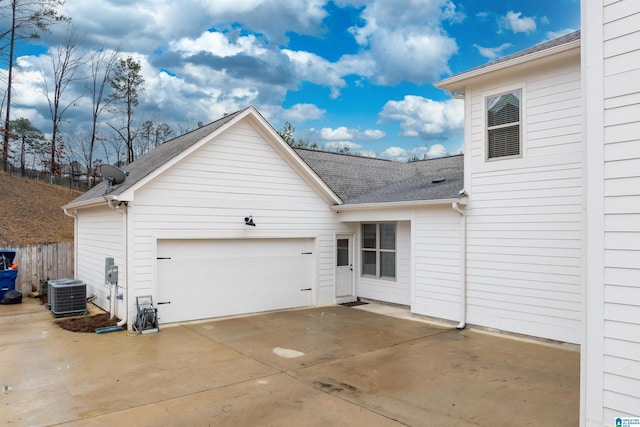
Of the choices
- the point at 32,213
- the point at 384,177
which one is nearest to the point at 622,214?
the point at 384,177

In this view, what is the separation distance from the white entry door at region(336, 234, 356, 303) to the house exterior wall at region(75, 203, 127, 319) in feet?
18.0

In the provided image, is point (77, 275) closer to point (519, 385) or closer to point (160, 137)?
point (519, 385)

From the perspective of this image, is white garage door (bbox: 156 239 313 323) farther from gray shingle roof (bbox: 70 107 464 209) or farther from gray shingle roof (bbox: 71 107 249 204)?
gray shingle roof (bbox: 70 107 464 209)

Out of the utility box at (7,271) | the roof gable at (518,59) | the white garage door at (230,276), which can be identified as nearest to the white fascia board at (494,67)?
the roof gable at (518,59)

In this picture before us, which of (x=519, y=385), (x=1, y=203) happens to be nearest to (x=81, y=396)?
(x=519, y=385)

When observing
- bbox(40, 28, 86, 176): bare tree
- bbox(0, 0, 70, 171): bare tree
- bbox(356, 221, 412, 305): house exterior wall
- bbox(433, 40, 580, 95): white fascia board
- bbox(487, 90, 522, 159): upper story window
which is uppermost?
bbox(0, 0, 70, 171): bare tree

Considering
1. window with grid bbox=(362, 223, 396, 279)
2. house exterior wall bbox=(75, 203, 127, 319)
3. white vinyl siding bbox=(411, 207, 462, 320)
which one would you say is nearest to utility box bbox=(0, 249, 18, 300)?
house exterior wall bbox=(75, 203, 127, 319)

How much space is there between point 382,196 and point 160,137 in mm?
22371

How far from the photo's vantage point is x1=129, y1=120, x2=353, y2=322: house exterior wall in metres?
8.38

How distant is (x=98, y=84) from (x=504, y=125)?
2618 centimetres

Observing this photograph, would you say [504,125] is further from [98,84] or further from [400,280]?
[98,84]

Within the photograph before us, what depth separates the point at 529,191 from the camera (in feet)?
24.9

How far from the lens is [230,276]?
377 inches

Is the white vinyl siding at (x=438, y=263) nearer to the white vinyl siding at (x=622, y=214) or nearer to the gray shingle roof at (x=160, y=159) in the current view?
the gray shingle roof at (x=160, y=159)
